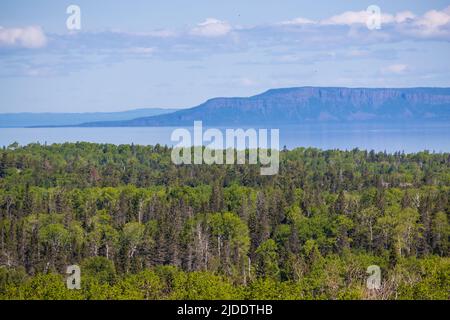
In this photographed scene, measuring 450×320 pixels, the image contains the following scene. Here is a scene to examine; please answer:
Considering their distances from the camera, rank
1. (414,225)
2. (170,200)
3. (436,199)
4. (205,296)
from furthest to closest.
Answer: (170,200), (436,199), (414,225), (205,296)

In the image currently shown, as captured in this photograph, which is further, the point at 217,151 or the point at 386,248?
the point at 217,151

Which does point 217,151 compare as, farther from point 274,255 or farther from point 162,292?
point 162,292

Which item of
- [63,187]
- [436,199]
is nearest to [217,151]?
[63,187]

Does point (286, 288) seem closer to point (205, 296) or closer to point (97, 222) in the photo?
point (205, 296)

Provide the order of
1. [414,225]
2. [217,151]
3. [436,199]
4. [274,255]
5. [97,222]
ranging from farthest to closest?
[217,151] → [436,199] → [97,222] → [414,225] → [274,255]

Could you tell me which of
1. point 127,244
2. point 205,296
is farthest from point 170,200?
point 205,296

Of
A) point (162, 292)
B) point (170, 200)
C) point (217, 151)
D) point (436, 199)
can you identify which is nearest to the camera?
point (162, 292)

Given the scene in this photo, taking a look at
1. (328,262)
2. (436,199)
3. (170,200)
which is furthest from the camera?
(170,200)
